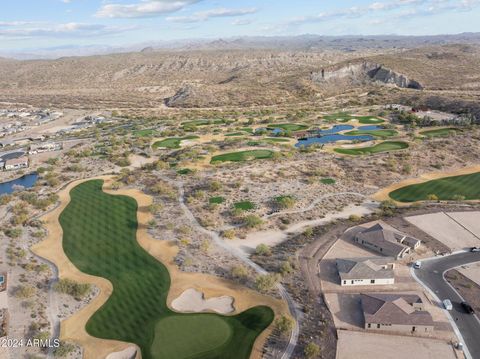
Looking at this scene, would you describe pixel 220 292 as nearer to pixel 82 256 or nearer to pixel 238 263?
pixel 238 263

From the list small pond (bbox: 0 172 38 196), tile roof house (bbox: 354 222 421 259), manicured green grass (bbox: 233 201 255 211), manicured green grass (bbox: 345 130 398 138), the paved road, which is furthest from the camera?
manicured green grass (bbox: 345 130 398 138)

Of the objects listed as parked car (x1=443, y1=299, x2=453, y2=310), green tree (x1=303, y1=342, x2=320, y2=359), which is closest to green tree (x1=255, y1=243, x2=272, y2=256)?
green tree (x1=303, y1=342, x2=320, y2=359)

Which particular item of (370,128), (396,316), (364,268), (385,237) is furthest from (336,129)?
(396,316)

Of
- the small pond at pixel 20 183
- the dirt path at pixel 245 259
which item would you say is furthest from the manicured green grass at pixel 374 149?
the small pond at pixel 20 183

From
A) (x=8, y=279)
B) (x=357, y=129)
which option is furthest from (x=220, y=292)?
(x=357, y=129)

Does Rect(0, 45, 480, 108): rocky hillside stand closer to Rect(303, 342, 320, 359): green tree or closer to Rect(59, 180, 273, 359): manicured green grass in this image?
Rect(59, 180, 273, 359): manicured green grass

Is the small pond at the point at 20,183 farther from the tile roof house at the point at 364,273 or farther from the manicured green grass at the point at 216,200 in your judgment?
the tile roof house at the point at 364,273

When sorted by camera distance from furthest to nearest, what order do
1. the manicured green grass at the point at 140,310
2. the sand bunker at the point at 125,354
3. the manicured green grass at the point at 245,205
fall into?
the manicured green grass at the point at 245,205 < the manicured green grass at the point at 140,310 < the sand bunker at the point at 125,354
